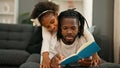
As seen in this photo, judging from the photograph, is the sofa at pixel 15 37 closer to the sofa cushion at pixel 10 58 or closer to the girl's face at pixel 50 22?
the sofa cushion at pixel 10 58

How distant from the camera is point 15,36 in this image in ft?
9.19

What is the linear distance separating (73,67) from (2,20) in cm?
260

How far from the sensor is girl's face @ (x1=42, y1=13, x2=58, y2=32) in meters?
1.19

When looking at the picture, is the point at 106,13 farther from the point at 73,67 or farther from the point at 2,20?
the point at 73,67

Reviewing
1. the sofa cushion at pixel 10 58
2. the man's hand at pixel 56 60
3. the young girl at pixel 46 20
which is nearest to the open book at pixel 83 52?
the man's hand at pixel 56 60

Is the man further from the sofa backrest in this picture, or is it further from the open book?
the sofa backrest

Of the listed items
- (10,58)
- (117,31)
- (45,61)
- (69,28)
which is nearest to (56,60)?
(45,61)

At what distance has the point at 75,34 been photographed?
1.13 m

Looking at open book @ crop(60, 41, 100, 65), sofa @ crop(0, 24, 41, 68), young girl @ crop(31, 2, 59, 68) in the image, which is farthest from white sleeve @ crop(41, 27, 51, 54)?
sofa @ crop(0, 24, 41, 68)

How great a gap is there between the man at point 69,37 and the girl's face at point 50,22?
0.9 inches

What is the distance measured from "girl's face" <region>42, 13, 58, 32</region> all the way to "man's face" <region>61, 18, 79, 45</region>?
64mm

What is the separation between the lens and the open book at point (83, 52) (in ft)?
3.40

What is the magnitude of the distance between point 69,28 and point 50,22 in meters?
0.15

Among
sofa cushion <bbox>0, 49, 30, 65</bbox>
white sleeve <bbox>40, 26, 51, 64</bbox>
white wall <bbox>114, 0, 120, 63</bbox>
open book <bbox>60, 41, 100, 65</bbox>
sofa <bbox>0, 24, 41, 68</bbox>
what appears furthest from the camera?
sofa <bbox>0, 24, 41, 68</bbox>
